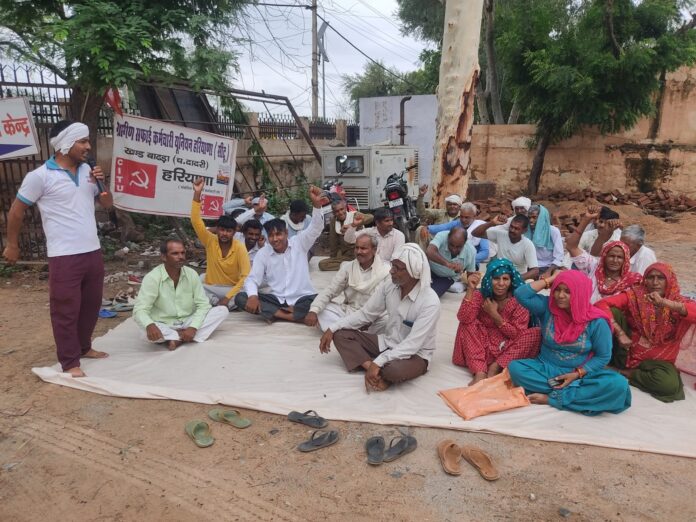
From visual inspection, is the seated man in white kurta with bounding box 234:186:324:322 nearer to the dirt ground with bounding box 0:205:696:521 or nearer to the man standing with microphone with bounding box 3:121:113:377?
the man standing with microphone with bounding box 3:121:113:377

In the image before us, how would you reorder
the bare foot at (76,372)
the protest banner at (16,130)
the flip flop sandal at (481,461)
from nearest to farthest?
the flip flop sandal at (481,461) < the bare foot at (76,372) < the protest banner at (16,130)

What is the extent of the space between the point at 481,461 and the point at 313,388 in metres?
1.24

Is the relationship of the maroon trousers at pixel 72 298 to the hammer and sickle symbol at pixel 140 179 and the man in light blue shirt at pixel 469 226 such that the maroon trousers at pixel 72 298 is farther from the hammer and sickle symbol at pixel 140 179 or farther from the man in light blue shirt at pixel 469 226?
the man in light blue shirt at pixel 469 226

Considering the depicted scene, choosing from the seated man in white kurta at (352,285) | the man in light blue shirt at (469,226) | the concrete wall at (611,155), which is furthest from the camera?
the concrete wall at (611,155)

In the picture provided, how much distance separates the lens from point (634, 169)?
12.4 m

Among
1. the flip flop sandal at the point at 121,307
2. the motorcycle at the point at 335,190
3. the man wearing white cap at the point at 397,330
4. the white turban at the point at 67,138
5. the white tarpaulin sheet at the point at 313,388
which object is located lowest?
the white tarpaulin sheet at the point at 313,388

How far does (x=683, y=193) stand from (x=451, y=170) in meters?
7.19

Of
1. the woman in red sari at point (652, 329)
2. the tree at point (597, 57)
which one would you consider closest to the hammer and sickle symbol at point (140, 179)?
the woman in red sari at point (652, 329)

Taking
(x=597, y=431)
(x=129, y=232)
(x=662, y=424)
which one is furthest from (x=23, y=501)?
(x=129, y=232)

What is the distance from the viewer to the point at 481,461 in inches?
107

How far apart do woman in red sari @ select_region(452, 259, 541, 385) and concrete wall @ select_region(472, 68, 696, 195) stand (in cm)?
1048

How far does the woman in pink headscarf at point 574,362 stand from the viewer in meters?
3.15

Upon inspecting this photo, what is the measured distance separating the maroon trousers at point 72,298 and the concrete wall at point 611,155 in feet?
38.2

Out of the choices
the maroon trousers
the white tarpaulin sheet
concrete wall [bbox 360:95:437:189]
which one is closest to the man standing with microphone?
the maroon trousers
